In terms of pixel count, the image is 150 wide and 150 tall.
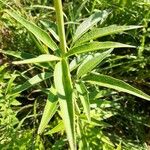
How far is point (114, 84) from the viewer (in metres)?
1.18

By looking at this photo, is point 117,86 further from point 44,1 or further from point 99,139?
point 44,1

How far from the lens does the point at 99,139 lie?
1494 mm

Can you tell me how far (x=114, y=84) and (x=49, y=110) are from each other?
0.72 feet

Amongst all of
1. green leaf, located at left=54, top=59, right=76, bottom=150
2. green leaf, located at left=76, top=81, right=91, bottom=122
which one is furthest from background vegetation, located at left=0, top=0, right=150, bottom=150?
green leaf, located at left=54, top=59, right=76, bottom=150

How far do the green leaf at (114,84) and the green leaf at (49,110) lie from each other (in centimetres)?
14

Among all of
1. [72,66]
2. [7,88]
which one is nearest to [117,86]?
[72,66]

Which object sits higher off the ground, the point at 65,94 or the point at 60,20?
the point at 60,20

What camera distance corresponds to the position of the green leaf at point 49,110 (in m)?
1.12

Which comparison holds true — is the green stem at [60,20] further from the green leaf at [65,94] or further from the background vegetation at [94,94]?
the background vegetation at [94,94]

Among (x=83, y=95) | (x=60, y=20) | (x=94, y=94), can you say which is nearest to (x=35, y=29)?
(x=60, y=20)

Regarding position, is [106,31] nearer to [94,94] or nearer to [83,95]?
[83,95]

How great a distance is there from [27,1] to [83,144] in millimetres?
889

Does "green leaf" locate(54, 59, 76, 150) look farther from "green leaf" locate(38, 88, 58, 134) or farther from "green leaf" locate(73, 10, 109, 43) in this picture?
"green leaf" locate(73, 10, 109, 43)

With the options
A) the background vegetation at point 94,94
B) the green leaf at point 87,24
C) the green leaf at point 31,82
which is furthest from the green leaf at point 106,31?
the background vegetation at point 94,94
